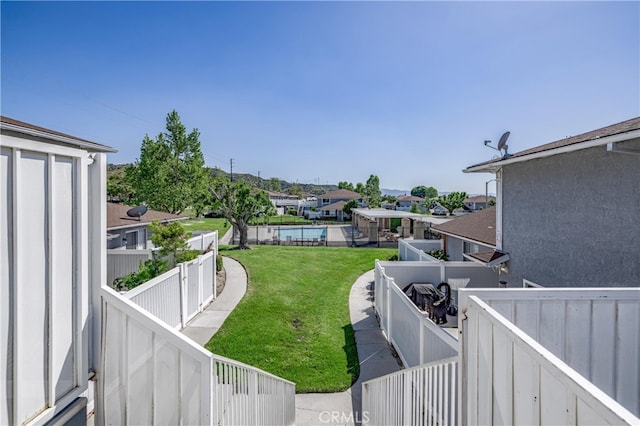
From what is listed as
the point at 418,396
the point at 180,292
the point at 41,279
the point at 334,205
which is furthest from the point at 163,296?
the point at 334,205

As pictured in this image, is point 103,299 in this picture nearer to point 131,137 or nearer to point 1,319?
point 1,319

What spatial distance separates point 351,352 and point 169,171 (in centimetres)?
2884

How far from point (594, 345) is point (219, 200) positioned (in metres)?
22.5

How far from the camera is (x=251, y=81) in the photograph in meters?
15.6

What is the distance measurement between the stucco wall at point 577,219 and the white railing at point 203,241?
35.3ft

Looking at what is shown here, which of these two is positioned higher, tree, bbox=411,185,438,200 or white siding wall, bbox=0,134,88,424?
tree, bbox=411,185,438,200

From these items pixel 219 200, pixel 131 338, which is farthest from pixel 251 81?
pixel 131 338

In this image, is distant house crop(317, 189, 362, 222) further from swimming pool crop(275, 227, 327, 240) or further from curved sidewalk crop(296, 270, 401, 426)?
curved sidewalk crop(296, 270, 401, 426)

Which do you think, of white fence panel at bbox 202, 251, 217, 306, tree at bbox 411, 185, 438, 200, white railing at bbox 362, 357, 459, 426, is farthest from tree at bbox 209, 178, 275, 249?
tree at bbox 411, 185, 438, 200

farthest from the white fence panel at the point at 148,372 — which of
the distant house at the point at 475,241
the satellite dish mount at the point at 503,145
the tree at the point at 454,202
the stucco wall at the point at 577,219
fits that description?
the tree at the point at 454,202

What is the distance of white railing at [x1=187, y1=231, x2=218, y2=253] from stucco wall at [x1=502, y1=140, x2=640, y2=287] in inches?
423

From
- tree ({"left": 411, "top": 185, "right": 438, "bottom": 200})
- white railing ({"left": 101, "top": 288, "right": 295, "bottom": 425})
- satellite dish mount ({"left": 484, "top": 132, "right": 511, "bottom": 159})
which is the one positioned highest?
tree ({"left": 411, "top": 185, "right": 438, "bottom": 200})

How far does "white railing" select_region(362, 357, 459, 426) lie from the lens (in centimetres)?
299

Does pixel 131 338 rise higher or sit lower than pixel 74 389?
higher
